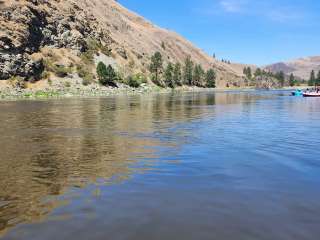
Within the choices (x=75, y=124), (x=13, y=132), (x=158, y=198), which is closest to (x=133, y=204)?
(x=158, y=198)

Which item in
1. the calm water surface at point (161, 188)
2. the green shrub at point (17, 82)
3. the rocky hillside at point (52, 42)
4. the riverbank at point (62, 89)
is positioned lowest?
the calm water surface at point (161, 188)

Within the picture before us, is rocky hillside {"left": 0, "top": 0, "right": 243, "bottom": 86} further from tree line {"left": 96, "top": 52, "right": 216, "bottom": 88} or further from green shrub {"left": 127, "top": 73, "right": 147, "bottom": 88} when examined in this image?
green shrub {"left": 127, "top": 73, "right": 147, "bottom": 88}

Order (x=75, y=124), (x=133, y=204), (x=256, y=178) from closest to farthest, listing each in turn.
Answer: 1. (x=133, y=204)
2. (x=256, y=178)
3. (x=75, y=124)

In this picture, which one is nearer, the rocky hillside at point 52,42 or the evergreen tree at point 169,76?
the rocky hillside at point 52,42

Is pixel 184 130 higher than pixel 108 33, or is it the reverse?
pixel 108 33

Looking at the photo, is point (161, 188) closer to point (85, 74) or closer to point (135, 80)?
point (85, 74)

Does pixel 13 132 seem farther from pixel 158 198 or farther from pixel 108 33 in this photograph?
pixel 108 33

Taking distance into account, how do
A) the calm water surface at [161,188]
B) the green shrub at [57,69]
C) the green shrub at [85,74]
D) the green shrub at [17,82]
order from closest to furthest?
the calm water surface at [161,188], the green shrub at [17,82], the green shrub at [57,69], the green shrub at [85,74]

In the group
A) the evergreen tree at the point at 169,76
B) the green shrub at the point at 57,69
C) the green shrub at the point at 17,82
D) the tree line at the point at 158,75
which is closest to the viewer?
the green shrub at the point at 17,82

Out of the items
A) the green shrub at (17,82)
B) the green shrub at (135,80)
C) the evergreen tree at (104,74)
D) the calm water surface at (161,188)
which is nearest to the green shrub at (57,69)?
the evergreen tree at (104,74)

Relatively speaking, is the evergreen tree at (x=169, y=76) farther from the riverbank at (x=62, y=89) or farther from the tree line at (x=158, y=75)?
the riverbank at (x=62, y=89)

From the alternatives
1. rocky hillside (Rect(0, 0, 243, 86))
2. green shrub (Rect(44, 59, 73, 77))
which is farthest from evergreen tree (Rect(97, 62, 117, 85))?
green shrub (Rect(44, 59, 73, 77))

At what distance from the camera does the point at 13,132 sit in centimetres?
2714

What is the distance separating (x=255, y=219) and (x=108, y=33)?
172477mm
